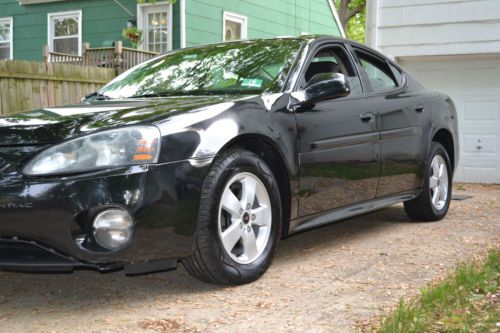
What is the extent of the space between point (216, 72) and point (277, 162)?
2.85 feet

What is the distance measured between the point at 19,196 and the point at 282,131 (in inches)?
65.1

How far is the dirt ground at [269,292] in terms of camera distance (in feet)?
11.2

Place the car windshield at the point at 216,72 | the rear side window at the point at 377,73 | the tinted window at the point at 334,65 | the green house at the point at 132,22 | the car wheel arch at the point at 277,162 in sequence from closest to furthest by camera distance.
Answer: the car wheel arch at the point at 277,162, the car windshield at the point at 216,72, the tinted window at the point at 334,65, the rear side window at the point at 377,73, the green house at the point at 132,22

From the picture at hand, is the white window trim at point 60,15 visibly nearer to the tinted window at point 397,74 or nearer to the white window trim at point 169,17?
the white window trim at point 169,17

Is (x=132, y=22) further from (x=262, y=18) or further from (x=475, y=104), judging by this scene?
(x=475, y=104)

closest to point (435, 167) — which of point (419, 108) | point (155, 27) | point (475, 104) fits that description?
point (419, 108)

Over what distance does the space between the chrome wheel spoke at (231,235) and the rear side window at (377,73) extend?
2.08 meters

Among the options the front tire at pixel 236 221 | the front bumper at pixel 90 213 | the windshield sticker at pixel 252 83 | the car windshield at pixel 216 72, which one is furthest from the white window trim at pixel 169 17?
the front bumper at pixel 90 213

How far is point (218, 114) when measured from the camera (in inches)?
155

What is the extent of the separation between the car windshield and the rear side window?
32.6 inches

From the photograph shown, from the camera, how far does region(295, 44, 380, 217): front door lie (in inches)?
179

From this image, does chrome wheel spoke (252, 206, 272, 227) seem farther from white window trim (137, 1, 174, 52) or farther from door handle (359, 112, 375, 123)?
white window trim (137, 1, 174, 52)

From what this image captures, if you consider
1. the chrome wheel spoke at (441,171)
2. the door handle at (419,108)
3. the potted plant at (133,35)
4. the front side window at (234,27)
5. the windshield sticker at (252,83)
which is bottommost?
the chrome wheel spoke at (441,171)

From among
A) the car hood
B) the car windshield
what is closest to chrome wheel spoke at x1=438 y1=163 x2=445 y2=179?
the car windshield
